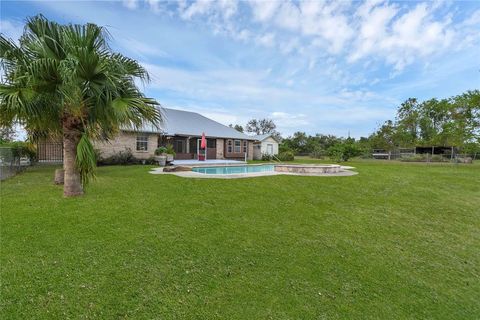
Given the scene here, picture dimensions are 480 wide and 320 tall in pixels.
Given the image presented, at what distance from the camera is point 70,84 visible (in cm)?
501

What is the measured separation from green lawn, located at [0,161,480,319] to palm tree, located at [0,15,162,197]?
6.52ft

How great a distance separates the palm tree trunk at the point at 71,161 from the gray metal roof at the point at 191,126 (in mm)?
12877

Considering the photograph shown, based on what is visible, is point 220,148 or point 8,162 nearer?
point 8,162

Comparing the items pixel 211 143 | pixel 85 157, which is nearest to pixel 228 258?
pixel 85 157

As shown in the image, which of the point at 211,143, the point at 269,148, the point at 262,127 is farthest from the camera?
the point at 262,127

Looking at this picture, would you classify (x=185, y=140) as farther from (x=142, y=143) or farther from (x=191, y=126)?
(x=142, y=143)

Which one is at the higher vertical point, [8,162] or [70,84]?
[70,84]

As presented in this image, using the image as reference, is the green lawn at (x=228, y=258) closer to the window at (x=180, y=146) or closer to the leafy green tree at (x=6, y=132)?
the leafy green tree at (x=6, y=132)

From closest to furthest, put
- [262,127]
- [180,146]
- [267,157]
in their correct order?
[180,146], [267,157], [262,127]

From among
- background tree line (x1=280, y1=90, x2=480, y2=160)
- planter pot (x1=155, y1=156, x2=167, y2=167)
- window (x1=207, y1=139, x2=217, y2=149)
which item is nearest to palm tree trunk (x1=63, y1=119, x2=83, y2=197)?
planter pot (x1=155, y1=156, x2=167, y2=167)

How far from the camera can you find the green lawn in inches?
101

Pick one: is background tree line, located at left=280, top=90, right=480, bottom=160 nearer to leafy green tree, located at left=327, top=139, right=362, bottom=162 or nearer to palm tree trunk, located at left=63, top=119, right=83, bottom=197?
leafy green tree, located at left=327, top=139, right=362, bottom=162

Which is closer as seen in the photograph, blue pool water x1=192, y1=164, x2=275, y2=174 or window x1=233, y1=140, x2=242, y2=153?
blue pool water x1=192, y1=164, x2=275, y2=174

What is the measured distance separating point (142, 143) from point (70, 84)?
13.1m
